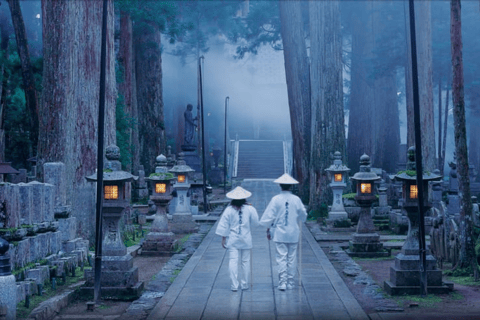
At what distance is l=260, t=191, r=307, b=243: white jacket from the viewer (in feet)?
31.6

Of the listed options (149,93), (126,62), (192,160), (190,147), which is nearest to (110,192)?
(126,62)

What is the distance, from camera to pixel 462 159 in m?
11.0

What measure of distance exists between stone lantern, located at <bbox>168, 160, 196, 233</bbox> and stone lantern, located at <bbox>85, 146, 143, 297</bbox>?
30.5ft

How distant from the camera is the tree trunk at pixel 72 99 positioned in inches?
512

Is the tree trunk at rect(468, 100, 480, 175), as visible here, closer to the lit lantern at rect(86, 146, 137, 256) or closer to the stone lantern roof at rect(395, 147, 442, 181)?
the stone lantern roof at rect(395, 147, 442, 181)

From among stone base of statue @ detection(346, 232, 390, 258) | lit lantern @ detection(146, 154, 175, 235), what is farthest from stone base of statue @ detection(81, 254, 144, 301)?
stone base of statue @ detection(346, 232, 390, 258)

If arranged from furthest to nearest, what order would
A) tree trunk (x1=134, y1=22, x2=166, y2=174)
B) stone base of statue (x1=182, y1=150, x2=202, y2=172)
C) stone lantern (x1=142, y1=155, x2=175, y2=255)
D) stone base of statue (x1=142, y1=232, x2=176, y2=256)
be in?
stone base of statue (x1=182, y1=150, x2=202, y2=172) → tree trunk (x1=134, y1=22, x2=166, y2=174) → stone lantern (x1=142, y1=155, x2=175, y2=255) → stone base of statue (x1=142, y1=232, x2=176, y2=256)

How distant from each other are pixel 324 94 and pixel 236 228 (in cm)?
1319

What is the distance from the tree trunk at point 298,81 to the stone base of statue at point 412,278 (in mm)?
17220

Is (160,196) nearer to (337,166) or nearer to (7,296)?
(337,166)

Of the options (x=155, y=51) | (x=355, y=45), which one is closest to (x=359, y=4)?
(x=355, y=45)

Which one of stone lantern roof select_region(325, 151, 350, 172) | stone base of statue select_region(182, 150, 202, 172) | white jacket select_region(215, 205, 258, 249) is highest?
stone base of statue select_region(182, 150, 202, 172)

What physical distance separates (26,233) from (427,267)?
6.18m

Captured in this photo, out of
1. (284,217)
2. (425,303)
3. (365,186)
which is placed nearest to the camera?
(425,303)
